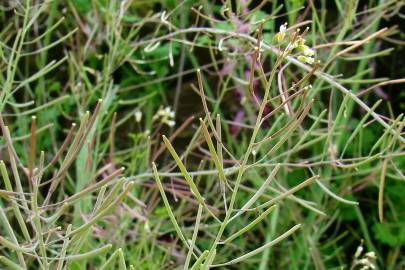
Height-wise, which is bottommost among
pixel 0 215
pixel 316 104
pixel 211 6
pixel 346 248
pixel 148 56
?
pixel 346 248

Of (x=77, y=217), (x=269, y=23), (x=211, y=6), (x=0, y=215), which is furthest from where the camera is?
(x=211, y=6)

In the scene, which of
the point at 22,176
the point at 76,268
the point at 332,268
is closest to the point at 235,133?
the point at 332,268

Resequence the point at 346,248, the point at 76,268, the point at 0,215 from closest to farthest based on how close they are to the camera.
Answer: the point at 0,215
the point at 76,268
the point at 346,248

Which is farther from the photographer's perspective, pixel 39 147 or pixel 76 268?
pixel 39 147

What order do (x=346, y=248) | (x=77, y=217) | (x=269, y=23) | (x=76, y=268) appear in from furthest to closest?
(x=346, y=248)
(x=269, y=23)
(x=77, y=217)
(x=76, y=268)

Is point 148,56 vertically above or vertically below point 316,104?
above

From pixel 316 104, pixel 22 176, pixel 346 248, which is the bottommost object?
pixel 346 248

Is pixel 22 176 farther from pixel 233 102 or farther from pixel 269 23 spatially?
pixel 269 23

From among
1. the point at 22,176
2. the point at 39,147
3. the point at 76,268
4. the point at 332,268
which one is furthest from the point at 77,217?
the point at 332,268

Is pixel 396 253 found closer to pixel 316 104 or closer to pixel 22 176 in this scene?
pixel 316 104
